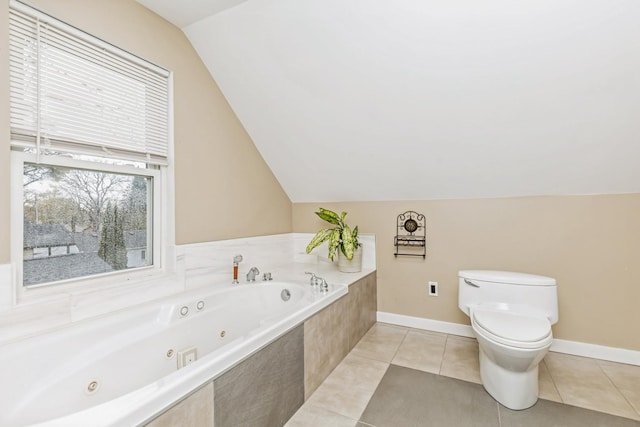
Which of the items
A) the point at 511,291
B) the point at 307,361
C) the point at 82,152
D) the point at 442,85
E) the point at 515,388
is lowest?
the point at 515,388

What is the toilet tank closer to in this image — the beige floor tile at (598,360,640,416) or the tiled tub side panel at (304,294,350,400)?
the beige floor tile at (598,360,640,416)

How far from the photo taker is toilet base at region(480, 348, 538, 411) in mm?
1644

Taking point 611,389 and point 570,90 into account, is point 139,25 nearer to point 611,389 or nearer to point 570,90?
point 570,90

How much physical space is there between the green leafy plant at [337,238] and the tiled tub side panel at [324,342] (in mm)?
465

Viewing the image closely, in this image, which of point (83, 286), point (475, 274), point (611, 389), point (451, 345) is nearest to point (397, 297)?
point (451, 345)

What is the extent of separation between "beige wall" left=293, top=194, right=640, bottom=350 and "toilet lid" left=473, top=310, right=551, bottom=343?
0.65m

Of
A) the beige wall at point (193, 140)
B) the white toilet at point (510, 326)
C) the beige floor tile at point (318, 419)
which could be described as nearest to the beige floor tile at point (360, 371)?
the beige floor tile at point (318, 419)

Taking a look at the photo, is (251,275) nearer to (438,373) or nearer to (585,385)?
(438,373)

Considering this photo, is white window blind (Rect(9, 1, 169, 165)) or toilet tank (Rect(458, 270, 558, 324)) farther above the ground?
white window blind (Rect(9, 1, 169, 165))

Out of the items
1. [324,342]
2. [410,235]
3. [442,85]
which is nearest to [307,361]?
[324,342]

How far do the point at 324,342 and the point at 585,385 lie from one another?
5.39ft

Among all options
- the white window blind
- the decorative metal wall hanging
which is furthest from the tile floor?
the white window blind

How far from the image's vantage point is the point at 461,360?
2.18m

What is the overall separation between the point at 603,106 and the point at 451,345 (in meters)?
1.92
